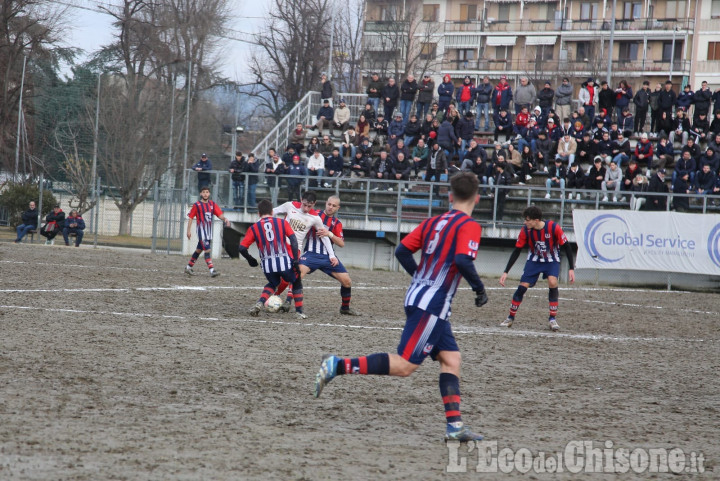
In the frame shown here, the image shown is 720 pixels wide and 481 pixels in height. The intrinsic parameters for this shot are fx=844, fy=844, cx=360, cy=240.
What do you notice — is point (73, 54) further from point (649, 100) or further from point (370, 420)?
point (370, 420)

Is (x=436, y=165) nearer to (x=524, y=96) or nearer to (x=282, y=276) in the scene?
(x=524, y=96)

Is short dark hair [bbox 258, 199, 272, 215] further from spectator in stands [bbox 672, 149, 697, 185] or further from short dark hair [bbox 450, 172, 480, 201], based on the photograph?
spectator in stands [bbox 672, 149, 697, 185]

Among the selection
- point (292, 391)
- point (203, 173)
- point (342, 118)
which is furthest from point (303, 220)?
point (342, 118)

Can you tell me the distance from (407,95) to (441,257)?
23.3m

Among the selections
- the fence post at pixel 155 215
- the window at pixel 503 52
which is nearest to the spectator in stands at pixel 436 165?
the fence post at pixel 155 215

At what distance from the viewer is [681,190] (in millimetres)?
22734

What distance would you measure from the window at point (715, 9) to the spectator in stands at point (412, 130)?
40.6m

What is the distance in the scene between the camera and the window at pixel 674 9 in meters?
61.5

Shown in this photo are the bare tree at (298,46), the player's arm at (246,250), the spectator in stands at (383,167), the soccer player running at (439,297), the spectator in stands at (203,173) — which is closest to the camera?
the soccer player running at (439,297)

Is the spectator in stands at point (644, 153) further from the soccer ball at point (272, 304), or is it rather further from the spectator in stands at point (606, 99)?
the soccer ball at point (272, 304)

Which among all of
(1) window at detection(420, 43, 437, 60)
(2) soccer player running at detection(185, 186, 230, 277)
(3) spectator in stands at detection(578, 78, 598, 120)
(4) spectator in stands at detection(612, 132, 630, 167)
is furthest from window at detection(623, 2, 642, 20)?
(2) soccer player running at detection(185, 186, 230, 277)

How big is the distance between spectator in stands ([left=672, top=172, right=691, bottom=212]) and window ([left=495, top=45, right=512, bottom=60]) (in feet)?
149

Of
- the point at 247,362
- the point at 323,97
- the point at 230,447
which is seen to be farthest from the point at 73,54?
the point at 230,447

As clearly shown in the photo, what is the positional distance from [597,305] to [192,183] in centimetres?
1472
